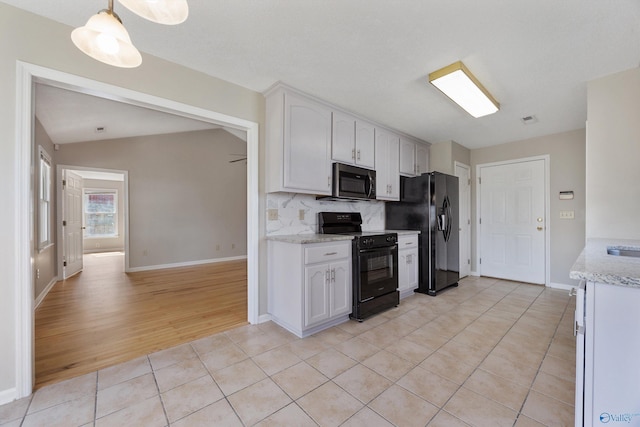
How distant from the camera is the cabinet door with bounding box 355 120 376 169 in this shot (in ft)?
10.7

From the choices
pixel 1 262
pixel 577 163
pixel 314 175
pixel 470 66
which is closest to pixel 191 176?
pixel 314 175

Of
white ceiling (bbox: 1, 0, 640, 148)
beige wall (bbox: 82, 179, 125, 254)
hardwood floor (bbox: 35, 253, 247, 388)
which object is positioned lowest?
hardwood floor (bbox: 35, 253, 247, 388)

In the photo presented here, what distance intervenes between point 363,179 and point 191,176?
14.9 ft

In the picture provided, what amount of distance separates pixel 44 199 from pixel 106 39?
4189mm

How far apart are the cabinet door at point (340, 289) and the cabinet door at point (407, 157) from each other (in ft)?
6.44

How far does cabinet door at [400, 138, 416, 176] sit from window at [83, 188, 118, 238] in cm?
896

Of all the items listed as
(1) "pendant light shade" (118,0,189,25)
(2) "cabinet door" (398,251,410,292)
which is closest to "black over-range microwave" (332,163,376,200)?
(2) "cabinet door" (398,251,410,292)

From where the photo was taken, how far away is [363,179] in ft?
10.7

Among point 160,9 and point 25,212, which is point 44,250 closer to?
point 25,212

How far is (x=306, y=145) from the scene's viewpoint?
273 cm

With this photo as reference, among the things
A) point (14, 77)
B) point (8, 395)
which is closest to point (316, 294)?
point (8, 395)

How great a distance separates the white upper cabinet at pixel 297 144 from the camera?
8.43ft

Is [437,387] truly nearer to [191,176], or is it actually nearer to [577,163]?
[577,163]

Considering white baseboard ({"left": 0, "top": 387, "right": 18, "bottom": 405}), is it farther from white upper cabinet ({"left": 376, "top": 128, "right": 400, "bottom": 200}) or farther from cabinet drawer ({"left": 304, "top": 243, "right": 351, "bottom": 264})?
white upper cabinet ({"left": 376, "top": 128, "right": 400, "bottom": 200})
